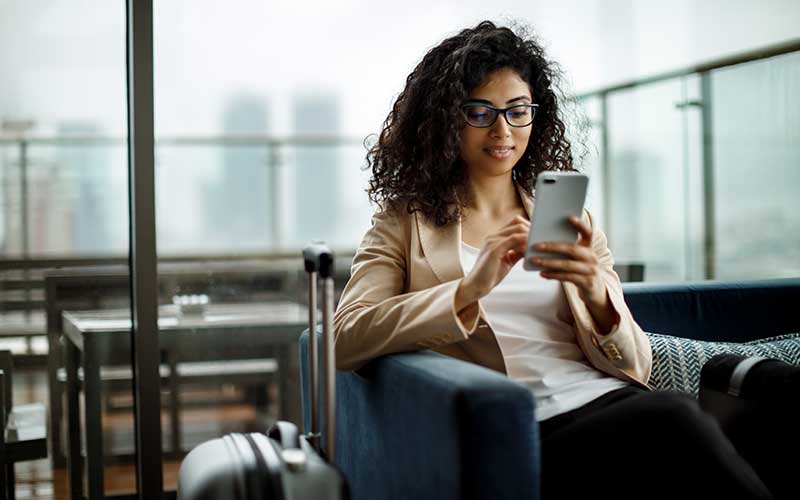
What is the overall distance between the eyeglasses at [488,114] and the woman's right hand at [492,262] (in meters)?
0.31

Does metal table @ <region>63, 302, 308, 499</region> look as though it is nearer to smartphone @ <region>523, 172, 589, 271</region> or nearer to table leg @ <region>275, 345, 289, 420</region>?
table leg @ <region>275, 345, 289, 420</region>

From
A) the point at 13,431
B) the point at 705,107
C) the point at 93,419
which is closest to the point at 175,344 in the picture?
the point at 93,419

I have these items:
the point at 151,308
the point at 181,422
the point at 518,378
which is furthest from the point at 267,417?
the point at 518,378

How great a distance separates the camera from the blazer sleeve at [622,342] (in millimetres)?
1875

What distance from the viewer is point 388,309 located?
71.6 inches

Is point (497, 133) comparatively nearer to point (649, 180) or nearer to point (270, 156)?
point (270, 156)

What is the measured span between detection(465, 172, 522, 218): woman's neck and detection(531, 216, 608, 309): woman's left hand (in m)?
0.31

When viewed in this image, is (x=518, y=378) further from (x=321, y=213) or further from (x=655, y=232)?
(x=655, y=232)

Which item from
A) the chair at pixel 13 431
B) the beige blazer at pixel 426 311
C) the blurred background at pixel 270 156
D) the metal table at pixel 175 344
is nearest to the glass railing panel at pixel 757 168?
the blurred background at pixel 270 156

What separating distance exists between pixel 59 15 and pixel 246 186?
0.77m

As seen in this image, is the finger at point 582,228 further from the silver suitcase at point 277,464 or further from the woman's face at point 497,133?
the silver suitcase at point 277,464

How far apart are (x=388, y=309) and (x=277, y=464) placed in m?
0.39

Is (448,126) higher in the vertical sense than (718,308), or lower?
higher

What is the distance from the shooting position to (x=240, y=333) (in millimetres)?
2859
